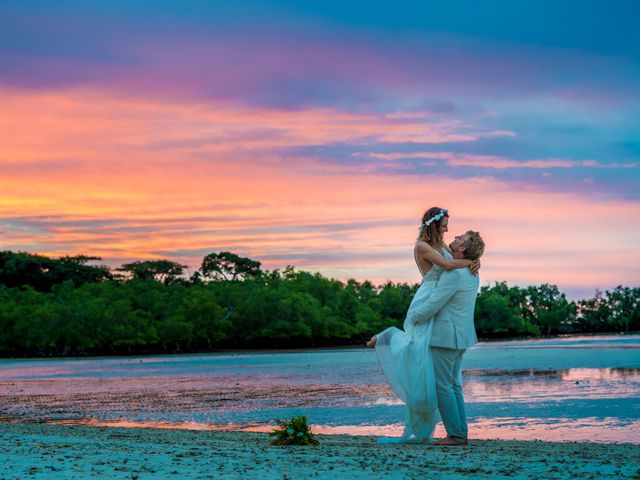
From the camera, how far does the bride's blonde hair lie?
10.7 meters

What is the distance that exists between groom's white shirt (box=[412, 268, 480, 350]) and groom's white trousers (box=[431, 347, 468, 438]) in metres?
0.13

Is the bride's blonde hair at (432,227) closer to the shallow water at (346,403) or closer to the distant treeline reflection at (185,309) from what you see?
the shallow water at (346,403)

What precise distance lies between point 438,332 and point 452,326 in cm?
18

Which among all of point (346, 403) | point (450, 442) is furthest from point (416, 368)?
point (346, 403)

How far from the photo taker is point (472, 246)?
1074cm

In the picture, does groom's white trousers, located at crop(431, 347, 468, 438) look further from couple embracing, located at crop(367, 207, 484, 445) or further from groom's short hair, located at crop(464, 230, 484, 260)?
groom's short hair, located at crop(464, 230, 484, 260)

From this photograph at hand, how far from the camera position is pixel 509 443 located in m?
12.9

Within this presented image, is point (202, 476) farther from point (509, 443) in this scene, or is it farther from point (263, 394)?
point (263, 394)

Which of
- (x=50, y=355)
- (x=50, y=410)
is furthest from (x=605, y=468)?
(x=50, y=355)

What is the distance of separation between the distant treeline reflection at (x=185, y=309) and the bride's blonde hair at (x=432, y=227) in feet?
288

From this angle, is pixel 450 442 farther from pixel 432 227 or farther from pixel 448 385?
pixel 432 227

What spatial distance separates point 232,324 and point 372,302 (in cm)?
3641

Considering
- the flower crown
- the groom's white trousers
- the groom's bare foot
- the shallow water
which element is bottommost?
the shallow water

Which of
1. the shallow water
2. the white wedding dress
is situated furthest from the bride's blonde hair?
the shallow water
